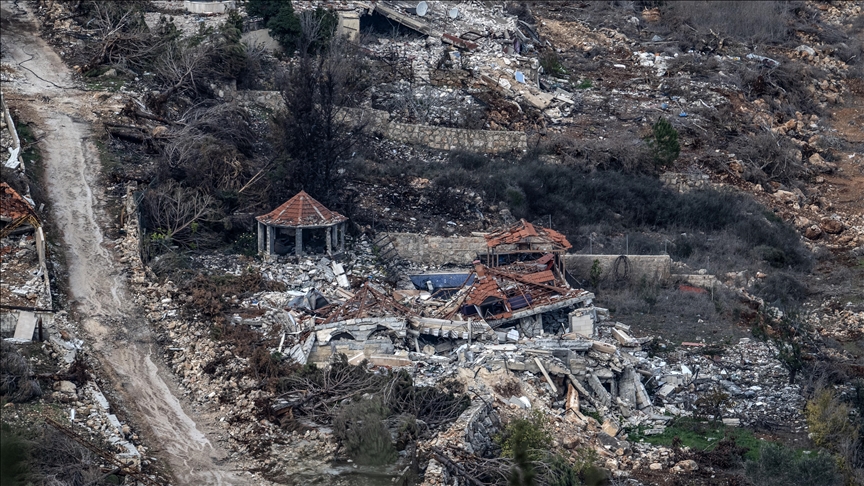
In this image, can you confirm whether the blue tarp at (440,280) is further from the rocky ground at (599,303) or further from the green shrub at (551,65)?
the green shrub at (551,65)

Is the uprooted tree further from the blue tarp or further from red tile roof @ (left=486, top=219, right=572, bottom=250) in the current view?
the blue tarp

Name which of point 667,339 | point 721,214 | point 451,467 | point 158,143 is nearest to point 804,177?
point 721,214

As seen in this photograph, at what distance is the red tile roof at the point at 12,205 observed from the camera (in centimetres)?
2391

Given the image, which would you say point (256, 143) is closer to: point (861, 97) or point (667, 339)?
point (667, 339)

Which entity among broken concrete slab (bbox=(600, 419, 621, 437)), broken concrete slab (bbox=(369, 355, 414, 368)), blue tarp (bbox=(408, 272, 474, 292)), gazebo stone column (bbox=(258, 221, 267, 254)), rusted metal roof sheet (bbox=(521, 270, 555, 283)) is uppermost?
gazebo stone column (bbox=(258, 221, 267, 254))

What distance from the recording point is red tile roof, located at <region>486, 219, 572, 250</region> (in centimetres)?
2700

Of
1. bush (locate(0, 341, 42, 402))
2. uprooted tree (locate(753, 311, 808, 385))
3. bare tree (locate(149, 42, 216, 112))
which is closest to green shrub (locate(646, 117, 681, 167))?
uprooted tree (locate(753, 311, 808, 385))

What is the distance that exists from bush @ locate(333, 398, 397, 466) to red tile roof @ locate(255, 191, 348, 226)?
289 inches

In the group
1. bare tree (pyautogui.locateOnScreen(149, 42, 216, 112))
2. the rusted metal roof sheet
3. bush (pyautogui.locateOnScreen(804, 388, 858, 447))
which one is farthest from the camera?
bare tree (pyautogui.locateOnScreen(149, 42, 216, 112))

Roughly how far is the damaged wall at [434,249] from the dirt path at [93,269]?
6.40 metres

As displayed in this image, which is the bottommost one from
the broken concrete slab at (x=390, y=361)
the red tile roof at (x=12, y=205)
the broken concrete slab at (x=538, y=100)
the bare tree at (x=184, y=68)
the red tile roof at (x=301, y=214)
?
the broken concrete slab at (x=390, y=361)

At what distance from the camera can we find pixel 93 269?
24.2 metres

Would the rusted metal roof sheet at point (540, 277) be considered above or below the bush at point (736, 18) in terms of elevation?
below

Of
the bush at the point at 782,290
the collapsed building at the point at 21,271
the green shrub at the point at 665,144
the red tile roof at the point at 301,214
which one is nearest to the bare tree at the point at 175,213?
the red tile roof at the point at 301,214
